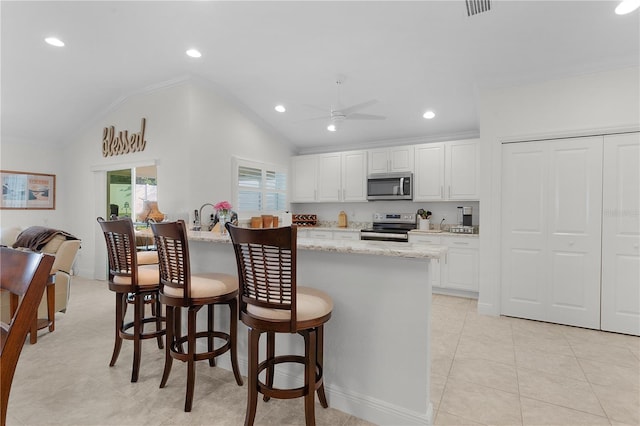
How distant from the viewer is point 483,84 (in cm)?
372

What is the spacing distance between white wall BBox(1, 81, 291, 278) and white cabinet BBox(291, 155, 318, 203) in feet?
0.86

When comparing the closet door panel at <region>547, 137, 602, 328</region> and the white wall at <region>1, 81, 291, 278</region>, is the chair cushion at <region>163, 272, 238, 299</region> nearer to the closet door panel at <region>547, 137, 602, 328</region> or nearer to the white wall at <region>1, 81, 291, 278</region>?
the white wall at <region>1, 81, 291, 278</region>

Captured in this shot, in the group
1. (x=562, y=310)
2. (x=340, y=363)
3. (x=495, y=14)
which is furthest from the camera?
(x=562, y=310)

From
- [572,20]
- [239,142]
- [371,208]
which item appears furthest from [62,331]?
→ [572,20]

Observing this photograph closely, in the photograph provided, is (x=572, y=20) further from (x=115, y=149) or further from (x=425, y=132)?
(x=115, y=149)

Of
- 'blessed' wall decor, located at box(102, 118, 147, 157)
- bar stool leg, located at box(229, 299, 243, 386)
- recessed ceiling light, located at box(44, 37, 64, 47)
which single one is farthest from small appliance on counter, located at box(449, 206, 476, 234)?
recessed ceiling light, located at box(44, 37, 64, 47)

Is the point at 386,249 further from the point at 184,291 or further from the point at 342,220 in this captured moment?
the point at 342,220

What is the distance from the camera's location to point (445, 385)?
2264 millimetres

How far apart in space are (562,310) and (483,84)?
267 cm

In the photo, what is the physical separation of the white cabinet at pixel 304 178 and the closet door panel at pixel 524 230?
3315 millimetres

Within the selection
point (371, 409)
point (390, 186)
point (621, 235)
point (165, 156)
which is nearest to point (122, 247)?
point (371, 409)

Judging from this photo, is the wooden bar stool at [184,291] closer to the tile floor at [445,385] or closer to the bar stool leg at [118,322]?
the tile floor at [445,385]

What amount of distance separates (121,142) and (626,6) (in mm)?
5857

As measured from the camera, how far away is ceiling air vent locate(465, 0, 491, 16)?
2592mm
